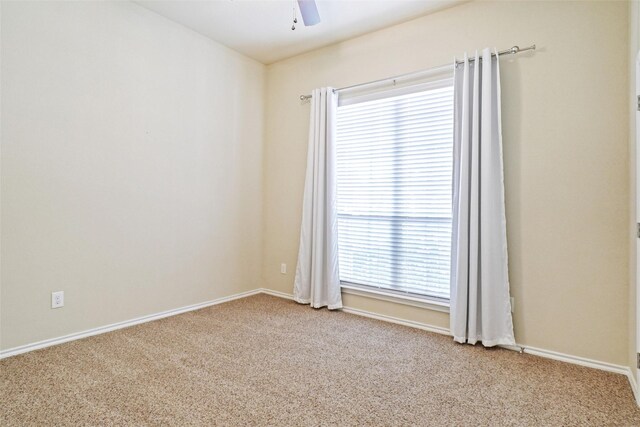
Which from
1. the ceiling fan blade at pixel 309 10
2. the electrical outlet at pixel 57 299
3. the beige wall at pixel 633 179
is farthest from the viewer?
the electrical outlet at pixel 57 299

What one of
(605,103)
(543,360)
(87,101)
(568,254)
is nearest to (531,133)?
(605,103)

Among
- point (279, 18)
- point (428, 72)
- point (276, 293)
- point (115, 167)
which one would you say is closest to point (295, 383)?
point (276, 293)

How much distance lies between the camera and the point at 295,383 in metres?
2.07

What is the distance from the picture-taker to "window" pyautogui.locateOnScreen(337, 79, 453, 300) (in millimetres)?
3023

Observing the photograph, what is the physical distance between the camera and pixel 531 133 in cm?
259

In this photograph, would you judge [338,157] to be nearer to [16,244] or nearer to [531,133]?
[531,133]

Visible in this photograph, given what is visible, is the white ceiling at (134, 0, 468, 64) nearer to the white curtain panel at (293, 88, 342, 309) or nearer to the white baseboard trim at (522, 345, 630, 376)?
→ the white curtain panel at (293, 88, 342, 309)

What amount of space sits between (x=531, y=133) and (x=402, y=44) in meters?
1.40

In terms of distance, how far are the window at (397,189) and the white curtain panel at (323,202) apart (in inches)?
5.0

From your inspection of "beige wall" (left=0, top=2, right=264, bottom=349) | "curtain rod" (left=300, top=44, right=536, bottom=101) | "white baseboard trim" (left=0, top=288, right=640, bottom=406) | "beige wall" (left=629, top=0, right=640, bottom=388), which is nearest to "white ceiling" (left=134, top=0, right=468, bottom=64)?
"beige wall" (left=0, top=2, right=264, bottom=349)

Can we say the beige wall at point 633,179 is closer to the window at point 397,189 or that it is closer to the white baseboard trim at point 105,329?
the window at point 397,189

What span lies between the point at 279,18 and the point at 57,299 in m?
2.95

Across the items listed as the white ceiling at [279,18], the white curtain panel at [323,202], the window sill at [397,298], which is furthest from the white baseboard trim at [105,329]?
the white ceiling at [279,18]

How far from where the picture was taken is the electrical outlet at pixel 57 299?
2576 millimetres
